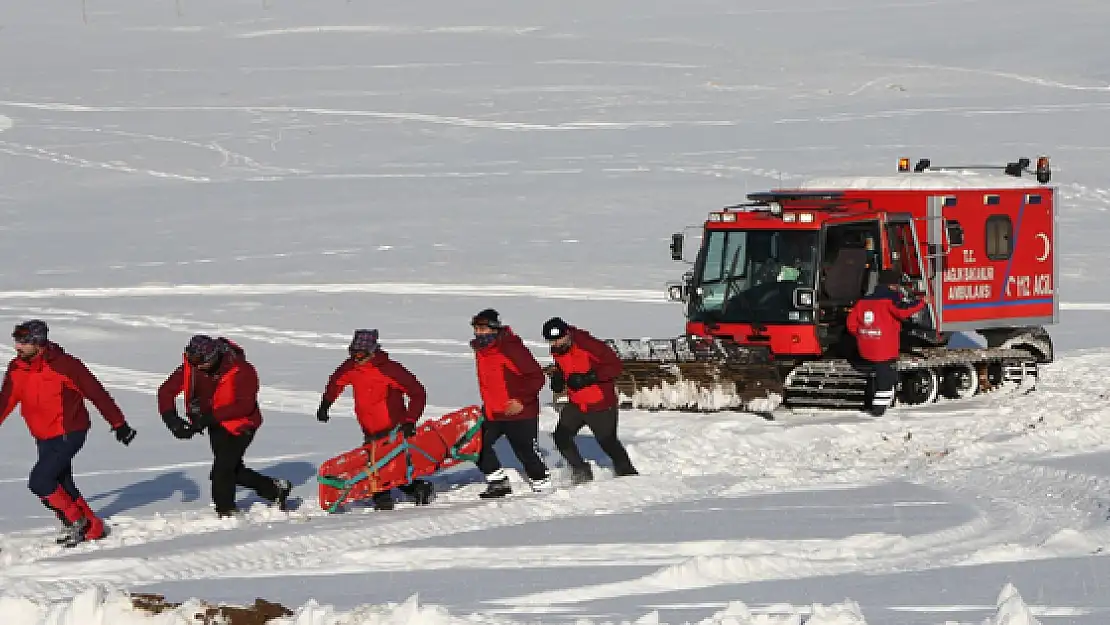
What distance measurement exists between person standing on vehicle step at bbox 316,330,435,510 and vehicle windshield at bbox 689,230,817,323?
5287 millimetres

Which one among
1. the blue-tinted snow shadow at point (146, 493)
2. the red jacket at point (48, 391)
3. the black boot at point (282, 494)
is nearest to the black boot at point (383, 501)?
the black boot at point (282, 494)

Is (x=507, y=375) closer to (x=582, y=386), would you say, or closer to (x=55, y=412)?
(x=582, y=386)

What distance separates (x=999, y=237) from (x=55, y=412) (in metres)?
10.4

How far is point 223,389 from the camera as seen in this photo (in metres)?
9.66

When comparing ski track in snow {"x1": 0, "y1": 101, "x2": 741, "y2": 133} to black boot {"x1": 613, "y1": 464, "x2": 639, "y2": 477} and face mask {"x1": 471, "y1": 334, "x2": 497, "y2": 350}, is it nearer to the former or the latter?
black boot {"x1": 613, "y1": 464, "x2": 639, "y2": 477}

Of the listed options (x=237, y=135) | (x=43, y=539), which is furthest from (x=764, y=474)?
(x=237, y=135)

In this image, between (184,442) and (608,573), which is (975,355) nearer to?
(184,442)

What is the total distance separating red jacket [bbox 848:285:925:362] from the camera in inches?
553

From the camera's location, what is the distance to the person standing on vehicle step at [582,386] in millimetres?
10547

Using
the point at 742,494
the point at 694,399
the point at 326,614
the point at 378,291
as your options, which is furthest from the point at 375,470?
the point at 378,291

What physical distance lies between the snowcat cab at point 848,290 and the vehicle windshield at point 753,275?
0.04 ft

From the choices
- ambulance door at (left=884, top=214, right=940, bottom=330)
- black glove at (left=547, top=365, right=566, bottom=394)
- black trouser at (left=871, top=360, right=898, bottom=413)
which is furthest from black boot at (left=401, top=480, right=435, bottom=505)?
ambulance door at (left=884, top=214, right=940, bottom=330)

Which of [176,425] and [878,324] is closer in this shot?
[176,425]

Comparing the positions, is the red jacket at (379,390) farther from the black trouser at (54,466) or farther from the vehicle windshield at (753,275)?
the vehicle windshield at (753,275)
